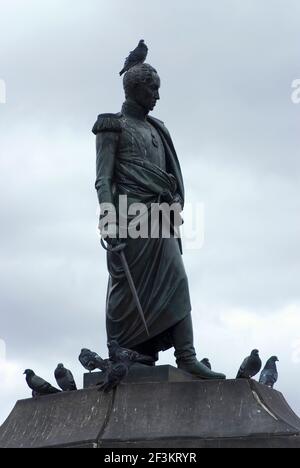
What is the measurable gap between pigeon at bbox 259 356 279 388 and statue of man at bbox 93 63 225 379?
28.6 inches

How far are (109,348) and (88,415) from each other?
3.01ft

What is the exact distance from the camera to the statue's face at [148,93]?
16.8m

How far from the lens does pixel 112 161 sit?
16.5 meters

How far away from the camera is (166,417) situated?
14.8m

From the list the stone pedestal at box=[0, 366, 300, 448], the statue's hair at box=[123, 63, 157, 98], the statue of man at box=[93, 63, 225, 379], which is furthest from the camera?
the statue's hair at box=[123, 63, 157, 98]

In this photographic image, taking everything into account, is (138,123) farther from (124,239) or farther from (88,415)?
(88,415)

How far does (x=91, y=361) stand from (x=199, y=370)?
1353 mm

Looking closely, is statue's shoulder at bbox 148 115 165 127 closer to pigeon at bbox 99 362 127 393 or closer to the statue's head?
the statue's head

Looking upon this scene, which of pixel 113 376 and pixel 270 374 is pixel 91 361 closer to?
pixel 113 376

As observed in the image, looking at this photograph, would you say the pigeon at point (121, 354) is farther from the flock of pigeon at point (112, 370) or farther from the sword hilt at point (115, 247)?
the sword hilt at point (115, 247)

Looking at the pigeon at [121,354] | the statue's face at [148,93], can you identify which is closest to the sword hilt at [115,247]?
the pigeon at [121,354]

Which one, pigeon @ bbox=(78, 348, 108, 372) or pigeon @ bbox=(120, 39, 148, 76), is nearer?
pigeon @ bbox=(78, 348, 108, 372)

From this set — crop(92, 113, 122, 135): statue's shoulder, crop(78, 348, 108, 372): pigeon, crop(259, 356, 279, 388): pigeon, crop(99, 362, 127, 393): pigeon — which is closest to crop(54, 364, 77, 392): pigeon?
crop(78, 348, 108, 372): pigeon

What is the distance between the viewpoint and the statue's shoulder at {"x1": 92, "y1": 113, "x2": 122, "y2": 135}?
16.6 meters
